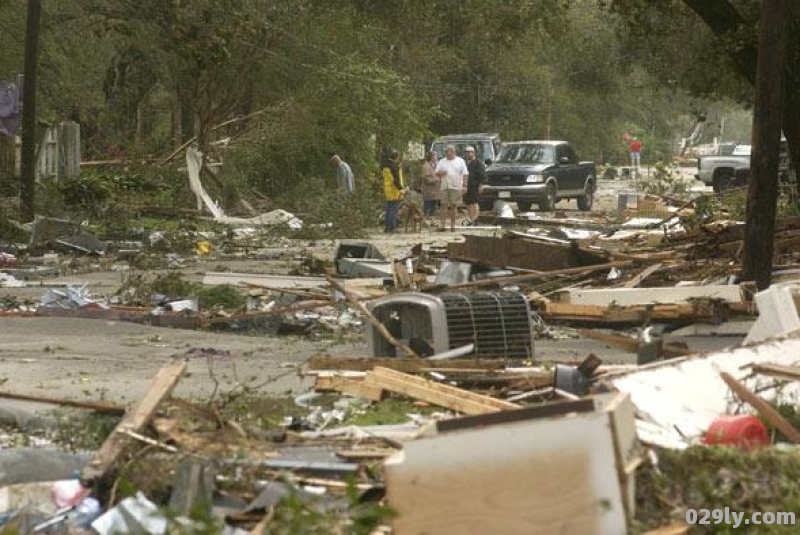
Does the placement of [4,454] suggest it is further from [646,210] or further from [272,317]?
[646,210]

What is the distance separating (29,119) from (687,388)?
2154cm

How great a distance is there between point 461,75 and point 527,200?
23.9 meters

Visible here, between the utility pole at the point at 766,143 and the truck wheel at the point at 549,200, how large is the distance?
2555 cm

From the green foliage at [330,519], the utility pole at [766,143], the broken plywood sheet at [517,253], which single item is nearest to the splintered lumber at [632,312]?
the utility pole at [766,143]

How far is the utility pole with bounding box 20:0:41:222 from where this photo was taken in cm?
2841

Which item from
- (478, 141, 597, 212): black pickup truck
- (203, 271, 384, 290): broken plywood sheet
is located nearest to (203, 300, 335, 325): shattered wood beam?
(203, 271, 384, 290): broken plywood sheet

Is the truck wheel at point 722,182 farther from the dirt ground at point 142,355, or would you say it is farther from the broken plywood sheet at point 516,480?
the broken plywood sheet at point 516,480

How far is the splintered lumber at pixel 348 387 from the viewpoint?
1021 cm

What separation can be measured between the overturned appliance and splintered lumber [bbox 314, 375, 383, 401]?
1.50 m

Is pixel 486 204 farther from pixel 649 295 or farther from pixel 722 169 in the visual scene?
pixel 649 295

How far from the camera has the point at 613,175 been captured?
236ft

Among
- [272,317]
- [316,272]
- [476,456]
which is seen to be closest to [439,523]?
[476,456]

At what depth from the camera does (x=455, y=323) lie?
12273 mm

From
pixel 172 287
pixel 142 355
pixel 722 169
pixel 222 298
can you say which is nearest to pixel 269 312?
pixel 222 298
